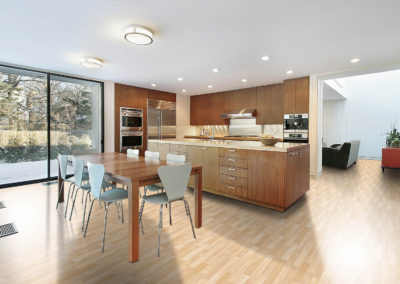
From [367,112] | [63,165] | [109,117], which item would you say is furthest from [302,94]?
[367,112]

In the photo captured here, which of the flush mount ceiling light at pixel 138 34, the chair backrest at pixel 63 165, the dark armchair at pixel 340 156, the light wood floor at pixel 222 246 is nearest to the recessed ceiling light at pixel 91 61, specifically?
the flush mount ceiling light at pixel 138 34

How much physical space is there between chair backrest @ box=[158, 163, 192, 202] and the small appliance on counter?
384 cm

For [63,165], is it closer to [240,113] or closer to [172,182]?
[172,182]

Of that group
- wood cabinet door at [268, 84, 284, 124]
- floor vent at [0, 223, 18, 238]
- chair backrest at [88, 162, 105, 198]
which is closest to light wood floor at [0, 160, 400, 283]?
floor vent at [0, 223, 18, 238]

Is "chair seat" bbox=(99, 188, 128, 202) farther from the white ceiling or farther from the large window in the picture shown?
the large window

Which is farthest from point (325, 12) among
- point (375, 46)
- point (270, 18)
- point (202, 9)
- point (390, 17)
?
point (375, 46)

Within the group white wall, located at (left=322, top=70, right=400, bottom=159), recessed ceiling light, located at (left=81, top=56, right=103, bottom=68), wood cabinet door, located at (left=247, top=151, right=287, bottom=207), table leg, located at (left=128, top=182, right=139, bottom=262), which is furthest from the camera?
white wall, located at (left=322, top=70, right=400, bottom=159)

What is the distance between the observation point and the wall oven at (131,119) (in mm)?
5922

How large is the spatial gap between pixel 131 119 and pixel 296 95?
4.40 metres

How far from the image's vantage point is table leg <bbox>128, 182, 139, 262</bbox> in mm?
1881

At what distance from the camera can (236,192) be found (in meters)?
3.36

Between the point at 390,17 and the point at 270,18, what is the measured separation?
135 centimetres

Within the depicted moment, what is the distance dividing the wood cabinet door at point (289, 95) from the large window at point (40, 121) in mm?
4836

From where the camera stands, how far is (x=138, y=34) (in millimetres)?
2623
